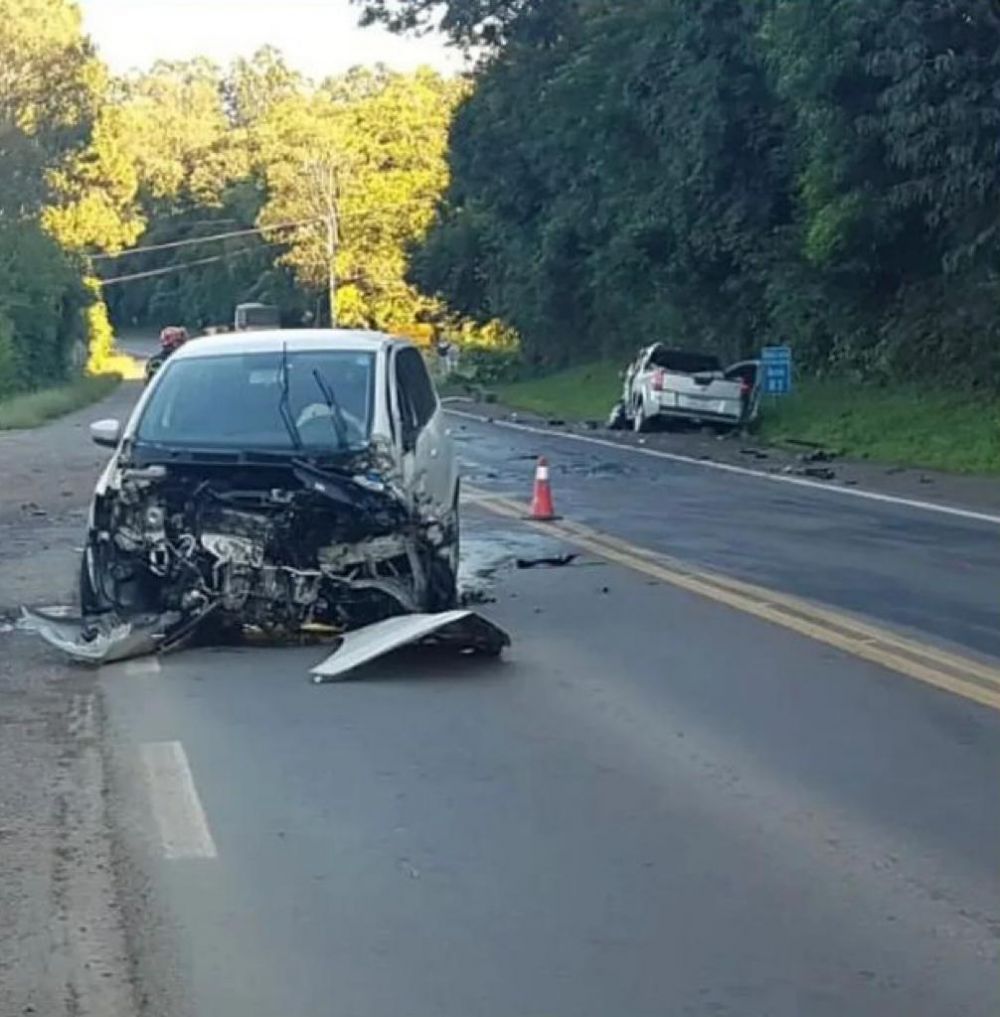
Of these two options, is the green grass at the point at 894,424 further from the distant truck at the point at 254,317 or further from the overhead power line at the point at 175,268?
the overhead power line at the point at 175,268

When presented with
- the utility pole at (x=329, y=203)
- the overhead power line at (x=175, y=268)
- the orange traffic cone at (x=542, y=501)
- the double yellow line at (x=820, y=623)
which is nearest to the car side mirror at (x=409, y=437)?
the double yellow line at (x=820, y=623)

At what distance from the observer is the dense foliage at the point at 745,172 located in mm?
30797

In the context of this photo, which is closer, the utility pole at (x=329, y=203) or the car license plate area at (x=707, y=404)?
the car license plate area at (x=707, y=404)

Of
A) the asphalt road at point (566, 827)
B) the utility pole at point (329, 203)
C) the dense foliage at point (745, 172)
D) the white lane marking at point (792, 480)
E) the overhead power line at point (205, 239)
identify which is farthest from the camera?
the overhead power line at point (205, 239)

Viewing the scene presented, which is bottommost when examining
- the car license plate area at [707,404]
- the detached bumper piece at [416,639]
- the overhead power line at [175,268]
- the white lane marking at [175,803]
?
the overhead power line at [175,268]

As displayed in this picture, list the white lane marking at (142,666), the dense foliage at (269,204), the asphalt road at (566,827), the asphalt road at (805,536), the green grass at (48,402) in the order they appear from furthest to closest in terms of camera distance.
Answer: the dense foliage at (269,204) < the green grass at (48,402) < the asphalt road at (805,536) < the white lane marking at (142,666) < the asphalt road at (566,827)

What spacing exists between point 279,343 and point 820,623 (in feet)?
12.2

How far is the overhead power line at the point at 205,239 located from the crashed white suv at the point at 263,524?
298 ft

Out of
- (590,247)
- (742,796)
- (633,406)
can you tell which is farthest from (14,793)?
(590,247)

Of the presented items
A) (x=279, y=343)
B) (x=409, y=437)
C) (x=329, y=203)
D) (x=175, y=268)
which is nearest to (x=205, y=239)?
(x=175, y=268)

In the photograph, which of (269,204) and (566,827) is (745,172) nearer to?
(566,827)

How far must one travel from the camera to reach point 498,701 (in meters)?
10.3

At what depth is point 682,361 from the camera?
37531mm

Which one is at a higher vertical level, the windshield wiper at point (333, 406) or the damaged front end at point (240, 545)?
the windshield wiper at point (333, 406)
